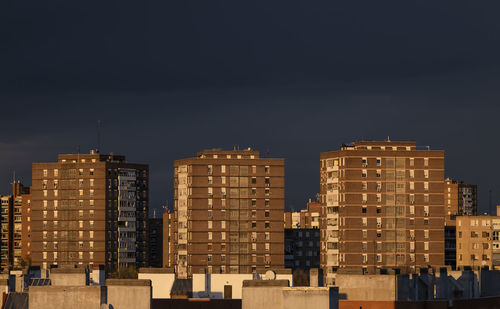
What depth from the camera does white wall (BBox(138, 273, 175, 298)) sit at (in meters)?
116

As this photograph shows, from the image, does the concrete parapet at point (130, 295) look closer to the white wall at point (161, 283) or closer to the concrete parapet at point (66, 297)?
the concrete parapet at point (66, 297)

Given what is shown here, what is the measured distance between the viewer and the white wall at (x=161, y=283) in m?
116

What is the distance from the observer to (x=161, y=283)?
117m

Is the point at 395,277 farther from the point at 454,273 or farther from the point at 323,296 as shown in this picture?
the point at 323,296

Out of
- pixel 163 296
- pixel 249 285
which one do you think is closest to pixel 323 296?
pixel 249 285

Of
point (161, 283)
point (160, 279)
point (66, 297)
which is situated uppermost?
point (66, 297)

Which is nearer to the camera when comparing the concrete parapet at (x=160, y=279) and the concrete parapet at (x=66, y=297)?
the concrete parapet at (x=66, y=297)

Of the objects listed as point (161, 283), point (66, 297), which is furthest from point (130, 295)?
point (161, 283)

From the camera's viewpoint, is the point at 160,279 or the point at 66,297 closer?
the point at 66,297

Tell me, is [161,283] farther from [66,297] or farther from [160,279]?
[66,297]

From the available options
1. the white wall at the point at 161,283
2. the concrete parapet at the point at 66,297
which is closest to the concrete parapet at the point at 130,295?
the concrete parapet at the point at 66,297

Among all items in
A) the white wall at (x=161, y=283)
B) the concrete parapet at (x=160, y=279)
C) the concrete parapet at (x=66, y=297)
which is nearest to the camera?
the concrete parapet at (x=66, y=297)

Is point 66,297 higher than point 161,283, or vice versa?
point 66,297

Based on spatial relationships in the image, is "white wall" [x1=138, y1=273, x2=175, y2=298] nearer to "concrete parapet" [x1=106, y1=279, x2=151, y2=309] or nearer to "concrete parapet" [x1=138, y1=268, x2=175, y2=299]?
"concrete parapet" [x1=138, y1=268, x2=175, y2=299]
